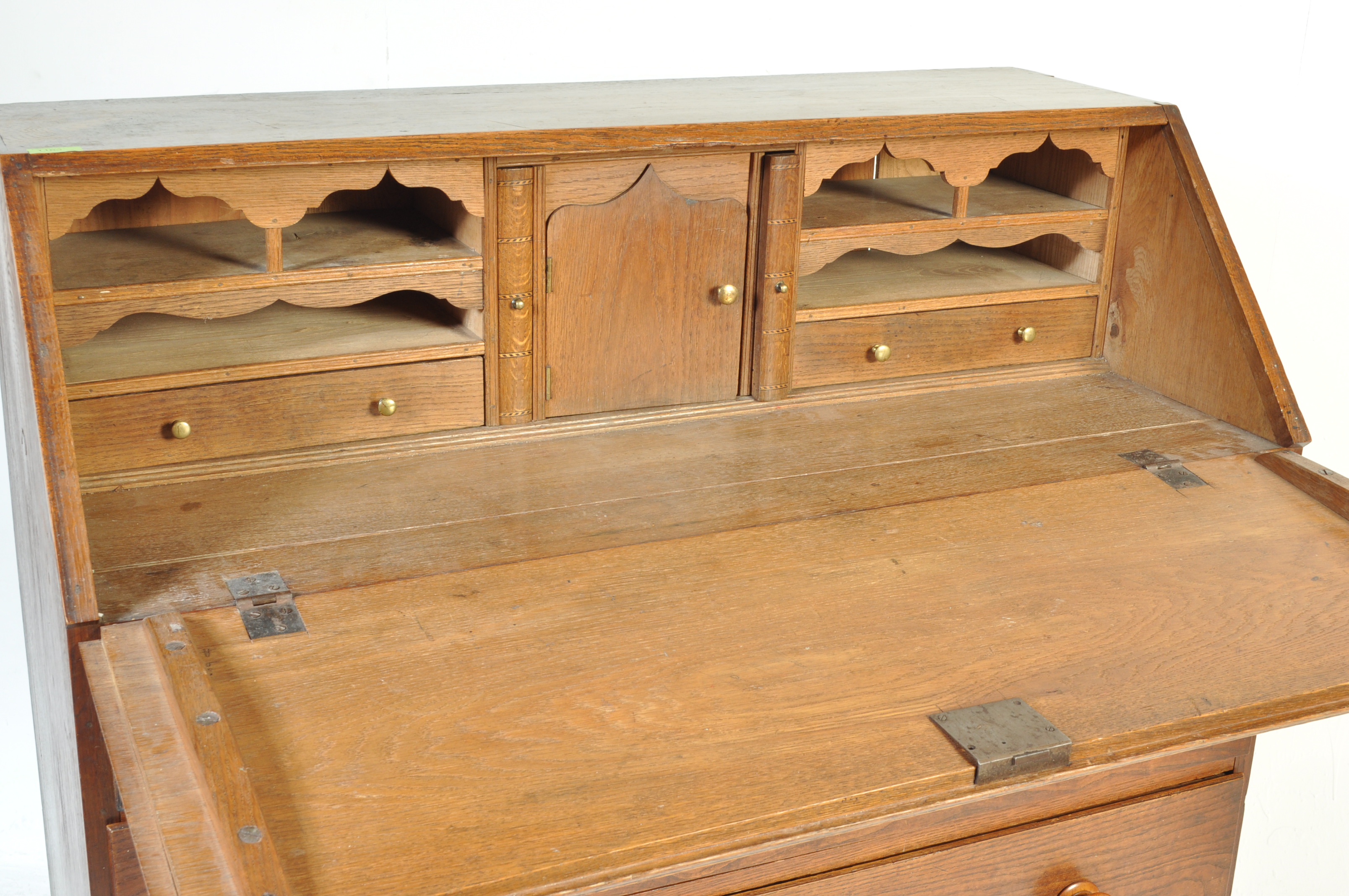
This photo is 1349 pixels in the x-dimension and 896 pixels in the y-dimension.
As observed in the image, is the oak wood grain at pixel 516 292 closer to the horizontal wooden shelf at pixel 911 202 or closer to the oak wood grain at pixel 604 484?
the oak wood grain at pixel 604 484

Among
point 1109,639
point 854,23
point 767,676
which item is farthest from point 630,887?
point 854,23

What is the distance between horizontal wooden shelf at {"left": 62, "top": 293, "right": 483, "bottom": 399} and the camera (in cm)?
157

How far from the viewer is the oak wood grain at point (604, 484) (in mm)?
1441

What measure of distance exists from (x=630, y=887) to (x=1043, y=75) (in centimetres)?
160

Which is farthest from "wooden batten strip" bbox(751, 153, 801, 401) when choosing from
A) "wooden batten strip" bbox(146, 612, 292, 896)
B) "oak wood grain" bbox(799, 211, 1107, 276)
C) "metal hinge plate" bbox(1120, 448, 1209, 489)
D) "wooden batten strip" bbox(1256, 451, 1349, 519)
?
"wooden batten strip" bbox(146, 612, 292, 896)

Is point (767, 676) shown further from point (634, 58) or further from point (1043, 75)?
point (634, 58)

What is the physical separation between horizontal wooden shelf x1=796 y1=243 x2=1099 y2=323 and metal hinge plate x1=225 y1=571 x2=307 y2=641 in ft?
2.68

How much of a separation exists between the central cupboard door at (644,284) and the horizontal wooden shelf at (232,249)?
14 centimetres

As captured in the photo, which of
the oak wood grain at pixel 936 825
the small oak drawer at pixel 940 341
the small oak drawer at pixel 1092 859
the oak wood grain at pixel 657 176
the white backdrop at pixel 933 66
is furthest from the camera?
the white backdrop at pixel 933 66

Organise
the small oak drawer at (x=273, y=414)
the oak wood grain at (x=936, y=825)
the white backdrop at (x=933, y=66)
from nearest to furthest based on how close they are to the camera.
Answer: the oak wood grain at (x=936, y=825) → the small oak drawer at (x=273, y=414) → the white backdrop at (x=933, y=66)

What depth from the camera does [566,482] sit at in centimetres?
165

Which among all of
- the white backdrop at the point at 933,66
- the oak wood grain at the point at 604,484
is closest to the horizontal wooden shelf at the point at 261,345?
the oak wood grain at the point at 604,484

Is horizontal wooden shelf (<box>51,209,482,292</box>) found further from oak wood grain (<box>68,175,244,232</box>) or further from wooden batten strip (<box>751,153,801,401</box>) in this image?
wooden batten strip (<box>751,153,801,401</box>)

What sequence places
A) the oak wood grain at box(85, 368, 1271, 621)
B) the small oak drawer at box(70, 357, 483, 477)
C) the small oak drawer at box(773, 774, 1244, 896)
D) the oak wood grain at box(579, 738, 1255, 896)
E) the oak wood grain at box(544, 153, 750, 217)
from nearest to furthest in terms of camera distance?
the oak wood grain at box(579, 738, 1255, 896) < the small oak drawer at box(773, 774, 1244, 896) < the oak wood grain at box(85, 368, 1271, 621) < the small oak drawer at box(70, 357, 483, 477) < the oak wood grain at box(544, 153, 750, 217)
